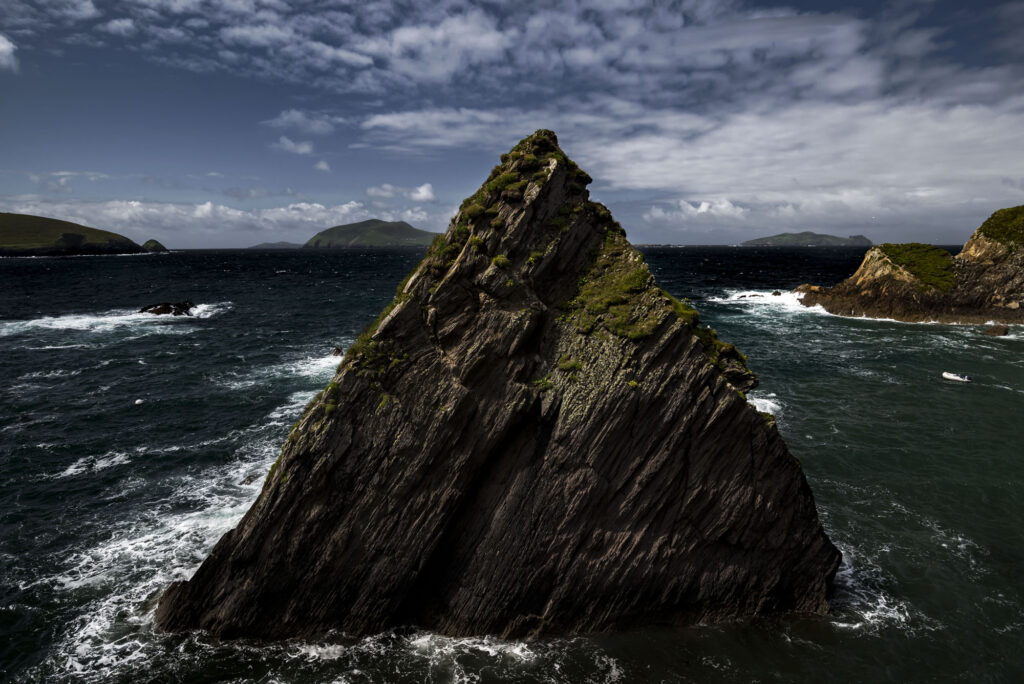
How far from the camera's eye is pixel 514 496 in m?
18.8

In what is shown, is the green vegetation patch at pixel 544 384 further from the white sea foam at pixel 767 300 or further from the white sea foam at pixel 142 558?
the white sea foam at pixel 767 300

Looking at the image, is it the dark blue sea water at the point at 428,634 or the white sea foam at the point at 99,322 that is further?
the white sea foam at the point at 99,322

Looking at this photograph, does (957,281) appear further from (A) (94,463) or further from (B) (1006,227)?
(A) (94,463)

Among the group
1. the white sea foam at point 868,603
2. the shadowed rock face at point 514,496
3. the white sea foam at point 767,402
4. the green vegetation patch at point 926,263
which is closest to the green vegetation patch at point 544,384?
the shadowed rock face at point 514,496

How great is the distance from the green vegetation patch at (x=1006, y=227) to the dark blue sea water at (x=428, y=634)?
64.7 feet

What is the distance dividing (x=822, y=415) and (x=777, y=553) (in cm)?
2344

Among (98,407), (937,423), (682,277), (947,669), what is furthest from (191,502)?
(682,277)

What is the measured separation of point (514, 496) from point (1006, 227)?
95.6 meters

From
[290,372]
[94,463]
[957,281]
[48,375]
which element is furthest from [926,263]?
[48,375]

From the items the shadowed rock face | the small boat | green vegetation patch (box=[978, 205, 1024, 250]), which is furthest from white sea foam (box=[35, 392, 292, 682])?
green vegetation patch (box=[978, 205, 1024, 250])

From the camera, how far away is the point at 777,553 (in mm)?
19219

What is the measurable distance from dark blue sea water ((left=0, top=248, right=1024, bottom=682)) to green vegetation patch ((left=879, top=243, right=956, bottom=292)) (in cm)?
1447

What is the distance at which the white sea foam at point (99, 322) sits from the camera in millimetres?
69125

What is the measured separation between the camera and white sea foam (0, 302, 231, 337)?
69.1 meters
